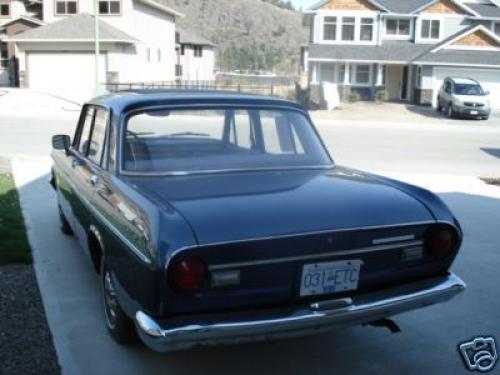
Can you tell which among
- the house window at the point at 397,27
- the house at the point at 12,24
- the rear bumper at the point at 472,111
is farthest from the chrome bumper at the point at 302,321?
the house window at the point at 397,27

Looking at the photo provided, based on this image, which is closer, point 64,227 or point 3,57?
point 64,227

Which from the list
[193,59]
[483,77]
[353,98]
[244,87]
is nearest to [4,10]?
[193,59]

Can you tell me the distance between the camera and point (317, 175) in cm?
460

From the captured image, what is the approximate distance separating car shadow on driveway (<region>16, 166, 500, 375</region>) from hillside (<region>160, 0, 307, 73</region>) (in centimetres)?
10974

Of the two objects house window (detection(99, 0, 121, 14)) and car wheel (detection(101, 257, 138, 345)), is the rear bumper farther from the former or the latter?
car wheel (detection(101, 257, 138, 345))

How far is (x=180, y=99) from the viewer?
4.87 metres

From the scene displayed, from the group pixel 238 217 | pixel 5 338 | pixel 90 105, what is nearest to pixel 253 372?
pixel 238 217

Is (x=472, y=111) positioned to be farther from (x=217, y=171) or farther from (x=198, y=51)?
(x=198, y=51)

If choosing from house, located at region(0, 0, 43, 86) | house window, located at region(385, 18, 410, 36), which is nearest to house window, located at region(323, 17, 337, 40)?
house window, located at region(385, 18, 410, 36)

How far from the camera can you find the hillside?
120 meters

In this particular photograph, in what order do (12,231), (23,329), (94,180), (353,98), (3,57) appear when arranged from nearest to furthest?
(23,329) < (94,180) < (12,231) < (353,98) < (3,57)

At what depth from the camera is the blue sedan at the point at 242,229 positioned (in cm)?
338

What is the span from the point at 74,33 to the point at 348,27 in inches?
654

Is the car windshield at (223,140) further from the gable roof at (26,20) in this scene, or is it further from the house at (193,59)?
the house at (193,59)
